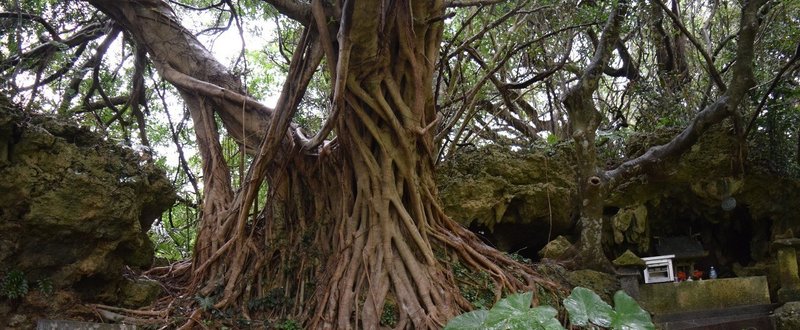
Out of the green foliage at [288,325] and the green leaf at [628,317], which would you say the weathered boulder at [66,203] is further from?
the green leaf at [628,317]

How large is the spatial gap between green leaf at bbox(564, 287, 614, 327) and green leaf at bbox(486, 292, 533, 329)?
438 mm

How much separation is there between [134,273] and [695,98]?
6.08 m

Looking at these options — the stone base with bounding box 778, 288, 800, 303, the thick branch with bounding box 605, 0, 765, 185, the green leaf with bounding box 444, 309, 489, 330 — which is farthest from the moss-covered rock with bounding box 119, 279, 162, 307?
the stone base with bounding box 778, 288, 800, 303

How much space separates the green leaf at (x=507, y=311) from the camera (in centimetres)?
329

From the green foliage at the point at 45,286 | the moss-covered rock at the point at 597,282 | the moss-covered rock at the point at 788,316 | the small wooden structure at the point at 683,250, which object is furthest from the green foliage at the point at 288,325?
the moss-covered rock at the point at 788,316

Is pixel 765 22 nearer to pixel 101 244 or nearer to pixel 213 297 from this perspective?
pixel 213 297

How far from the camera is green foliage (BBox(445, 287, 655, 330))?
3.26 meters

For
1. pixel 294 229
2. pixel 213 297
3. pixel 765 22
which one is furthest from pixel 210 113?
pixel 765 22

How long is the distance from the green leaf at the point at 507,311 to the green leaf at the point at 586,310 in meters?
0.44

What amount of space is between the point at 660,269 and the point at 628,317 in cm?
193

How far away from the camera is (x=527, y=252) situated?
6.95 metres

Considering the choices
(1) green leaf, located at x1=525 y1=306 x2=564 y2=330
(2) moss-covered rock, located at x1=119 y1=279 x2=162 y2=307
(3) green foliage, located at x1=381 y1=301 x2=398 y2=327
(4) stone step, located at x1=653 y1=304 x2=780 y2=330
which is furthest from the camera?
(4) stone step, located at x1=653 y1=304 x2=780 y2=330

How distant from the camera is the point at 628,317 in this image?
372cm

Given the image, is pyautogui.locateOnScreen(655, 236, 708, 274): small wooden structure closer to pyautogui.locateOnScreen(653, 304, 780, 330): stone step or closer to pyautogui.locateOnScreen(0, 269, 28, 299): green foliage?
pyautogui.locateOnScreen(653, 304, 780, 330): stone step
